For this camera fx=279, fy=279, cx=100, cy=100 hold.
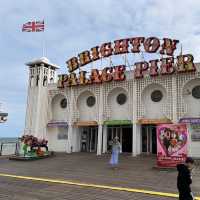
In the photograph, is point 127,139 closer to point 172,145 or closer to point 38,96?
point 38,96

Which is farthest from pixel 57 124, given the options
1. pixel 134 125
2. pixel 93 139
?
pixel 134 125

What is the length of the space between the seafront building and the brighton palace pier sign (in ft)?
2.04

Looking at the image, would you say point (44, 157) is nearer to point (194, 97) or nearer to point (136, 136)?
point (136, 136)

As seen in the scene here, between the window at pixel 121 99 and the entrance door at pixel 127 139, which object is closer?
the window at pixel 121 99

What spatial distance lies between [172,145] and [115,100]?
11.4 meters

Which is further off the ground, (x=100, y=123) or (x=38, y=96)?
(x=38, y=96)

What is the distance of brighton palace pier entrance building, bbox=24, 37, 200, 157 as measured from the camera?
2322 centimetres

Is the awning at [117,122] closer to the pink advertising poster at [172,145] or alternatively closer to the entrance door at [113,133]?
the entrance door at [113,133]

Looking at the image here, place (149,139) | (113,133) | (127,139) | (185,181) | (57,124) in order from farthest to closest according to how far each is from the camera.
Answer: (57,124) < (113,133) < (127,139) < (149,139) < (185,181)

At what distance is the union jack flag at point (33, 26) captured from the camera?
94.0 ft

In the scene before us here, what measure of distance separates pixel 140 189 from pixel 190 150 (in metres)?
13.0

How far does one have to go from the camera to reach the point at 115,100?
2705 centimetres

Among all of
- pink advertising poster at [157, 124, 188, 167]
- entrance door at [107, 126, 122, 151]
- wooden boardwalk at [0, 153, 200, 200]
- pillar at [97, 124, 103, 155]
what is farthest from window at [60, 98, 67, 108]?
wooden boardwalk at [0, 153, 200, 200]

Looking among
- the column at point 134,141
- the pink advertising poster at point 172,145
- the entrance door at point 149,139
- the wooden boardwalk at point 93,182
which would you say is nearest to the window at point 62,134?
the column at point 134,141
